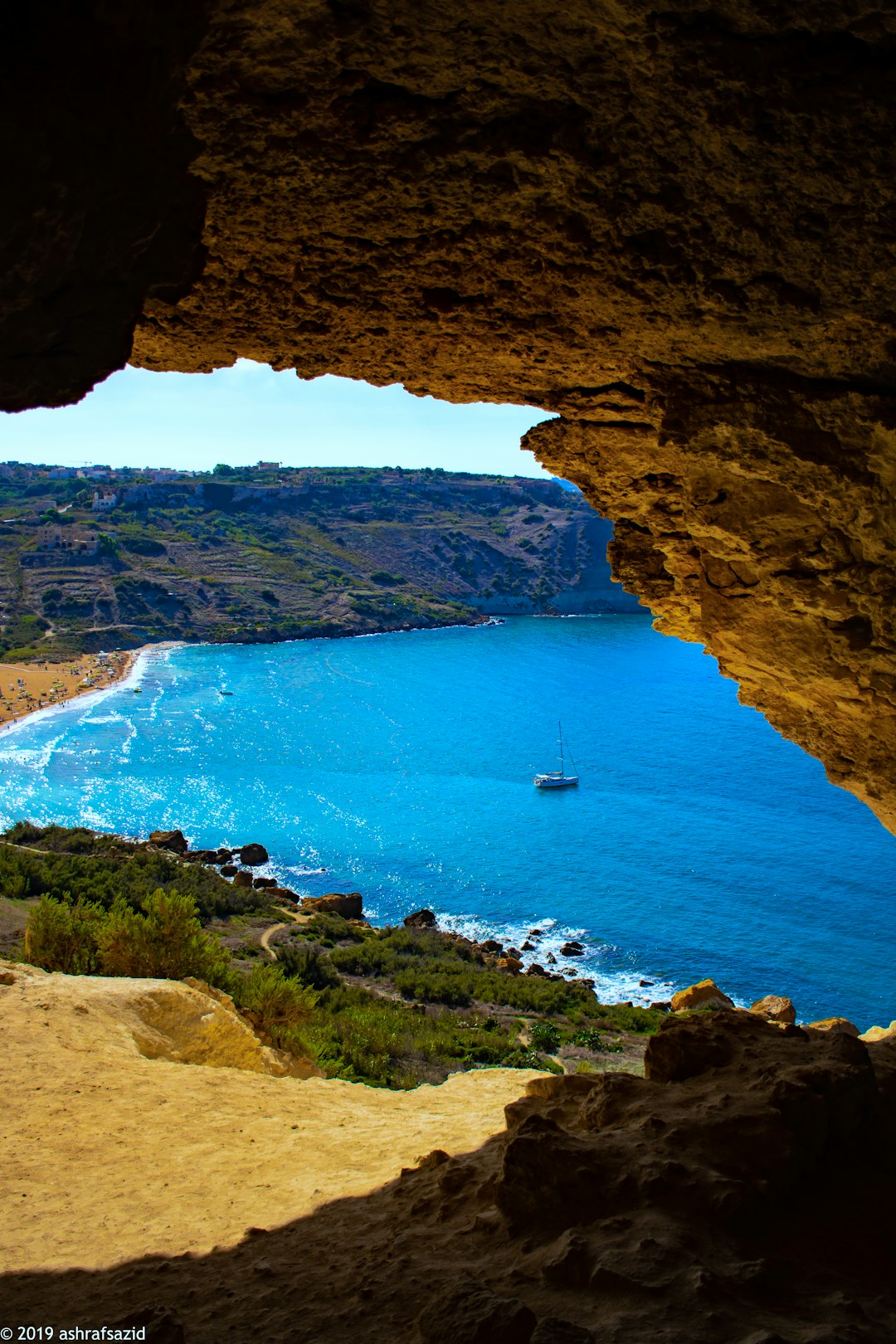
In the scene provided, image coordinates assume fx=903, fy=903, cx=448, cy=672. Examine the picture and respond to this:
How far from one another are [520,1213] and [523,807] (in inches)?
1802

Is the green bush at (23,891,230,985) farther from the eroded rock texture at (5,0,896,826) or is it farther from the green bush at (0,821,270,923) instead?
the eroded rock texture at (5,0,896,826)

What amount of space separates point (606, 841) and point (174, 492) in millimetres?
108246

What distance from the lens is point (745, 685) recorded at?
7938 mm

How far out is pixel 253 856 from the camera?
39469mm

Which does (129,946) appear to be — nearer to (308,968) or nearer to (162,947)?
(162,947)

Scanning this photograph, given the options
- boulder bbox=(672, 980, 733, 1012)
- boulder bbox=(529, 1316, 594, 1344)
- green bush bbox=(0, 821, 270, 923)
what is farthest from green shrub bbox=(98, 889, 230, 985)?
boulder bbox=(672, 980, 733, 1012)

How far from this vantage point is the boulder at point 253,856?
39219 millimetres

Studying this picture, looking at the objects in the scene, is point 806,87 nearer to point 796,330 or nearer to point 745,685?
point 796,330

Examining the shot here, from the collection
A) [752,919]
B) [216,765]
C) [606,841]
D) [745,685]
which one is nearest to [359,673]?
[216,765]

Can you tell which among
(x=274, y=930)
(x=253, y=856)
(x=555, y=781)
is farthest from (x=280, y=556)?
(x=274, y=930)

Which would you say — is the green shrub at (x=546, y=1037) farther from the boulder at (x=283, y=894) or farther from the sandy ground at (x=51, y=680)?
the sandy ground at (x=51, y=680)

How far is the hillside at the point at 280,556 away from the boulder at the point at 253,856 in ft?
164

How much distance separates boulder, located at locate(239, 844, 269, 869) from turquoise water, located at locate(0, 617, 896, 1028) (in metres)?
1.38

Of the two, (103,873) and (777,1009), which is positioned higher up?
(777,1009)
